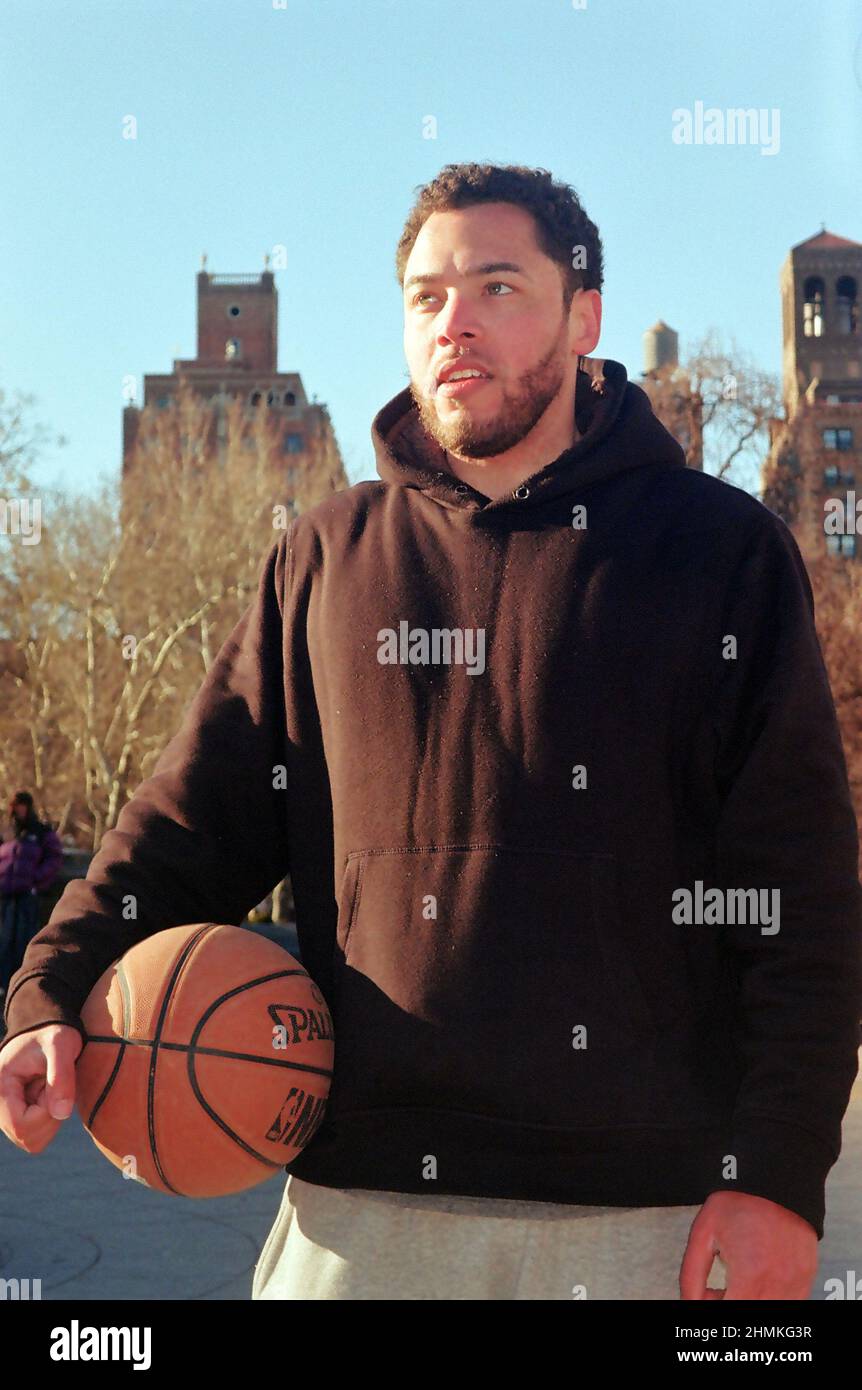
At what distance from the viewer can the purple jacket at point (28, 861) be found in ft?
43.8

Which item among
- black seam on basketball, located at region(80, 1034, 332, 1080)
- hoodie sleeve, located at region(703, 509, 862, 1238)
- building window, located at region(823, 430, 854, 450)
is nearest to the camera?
hoodie sleeve, located at region(703, 509, 862, 1238)

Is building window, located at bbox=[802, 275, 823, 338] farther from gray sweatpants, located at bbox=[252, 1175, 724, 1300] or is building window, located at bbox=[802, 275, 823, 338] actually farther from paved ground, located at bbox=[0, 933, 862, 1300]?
gray sweatpants, located at bbox=[252, 1175, 724, 1300]

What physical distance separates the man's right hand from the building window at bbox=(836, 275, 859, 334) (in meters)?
90.8

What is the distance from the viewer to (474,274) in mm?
2652

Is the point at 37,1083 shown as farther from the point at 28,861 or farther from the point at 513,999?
the point at 28,861

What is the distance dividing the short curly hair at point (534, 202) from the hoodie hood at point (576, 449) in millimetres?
221

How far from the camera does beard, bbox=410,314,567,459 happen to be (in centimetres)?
267

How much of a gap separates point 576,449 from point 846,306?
3612 inches

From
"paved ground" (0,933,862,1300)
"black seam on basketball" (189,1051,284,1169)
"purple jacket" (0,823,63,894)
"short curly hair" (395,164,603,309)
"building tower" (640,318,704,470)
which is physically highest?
"building tower" (640,318,704,470)

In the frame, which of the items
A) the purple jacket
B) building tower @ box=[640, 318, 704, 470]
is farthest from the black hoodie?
building tower @ box=[640, 318, 704, 470]

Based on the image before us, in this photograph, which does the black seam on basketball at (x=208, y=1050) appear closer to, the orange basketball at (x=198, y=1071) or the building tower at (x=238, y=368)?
the orange basketball at (x=198, y=1071)

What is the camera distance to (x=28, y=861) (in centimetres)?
1342
